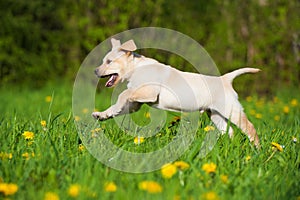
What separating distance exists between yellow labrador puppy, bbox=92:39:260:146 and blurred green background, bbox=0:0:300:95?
4719 millimetres

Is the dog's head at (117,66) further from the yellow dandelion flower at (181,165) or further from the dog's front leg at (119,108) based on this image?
the yellow dandelion flower at (181,165)

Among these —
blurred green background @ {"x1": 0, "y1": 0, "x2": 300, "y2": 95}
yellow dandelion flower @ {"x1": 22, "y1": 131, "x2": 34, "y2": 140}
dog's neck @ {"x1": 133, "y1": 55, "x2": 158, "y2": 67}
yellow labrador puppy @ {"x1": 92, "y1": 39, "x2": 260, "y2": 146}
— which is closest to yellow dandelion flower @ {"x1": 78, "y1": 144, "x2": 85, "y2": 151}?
yellow dandelion flower @ {"x1": 22, "y1": 131, "x2": 34, "y2": 140}

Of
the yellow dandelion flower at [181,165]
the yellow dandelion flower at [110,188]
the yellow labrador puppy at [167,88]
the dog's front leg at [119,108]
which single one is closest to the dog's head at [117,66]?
the yellow labrador puppy at [167,88]

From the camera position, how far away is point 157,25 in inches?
354

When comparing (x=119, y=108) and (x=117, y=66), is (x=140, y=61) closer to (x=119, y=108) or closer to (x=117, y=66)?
(x=117, y=66)

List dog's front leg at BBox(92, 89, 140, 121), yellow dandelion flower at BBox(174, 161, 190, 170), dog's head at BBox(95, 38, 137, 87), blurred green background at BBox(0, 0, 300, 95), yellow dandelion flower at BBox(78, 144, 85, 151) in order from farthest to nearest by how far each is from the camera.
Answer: blurred green background at BBox(0, 0, 300, 95)
dog's head at BBox(95, 38, 137, 87)
dog's front leg at BBox(92, 89, 140, 121)
yellow dandelion flower at BBox(78, 144, 85, 151)
yellow dandelion flower at BBox(174, 161, 190, 170)

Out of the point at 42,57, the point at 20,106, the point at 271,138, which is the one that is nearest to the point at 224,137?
the point at 271,138

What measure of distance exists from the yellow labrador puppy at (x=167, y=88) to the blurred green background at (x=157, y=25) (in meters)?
4.72

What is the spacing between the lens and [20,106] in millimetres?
7305

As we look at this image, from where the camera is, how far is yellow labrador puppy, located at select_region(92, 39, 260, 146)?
4035mm

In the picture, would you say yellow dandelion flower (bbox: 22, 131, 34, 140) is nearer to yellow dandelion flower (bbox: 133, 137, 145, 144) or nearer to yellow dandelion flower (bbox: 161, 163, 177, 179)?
yellow dandelion flower (bbox: 133, 137, 145, 144)

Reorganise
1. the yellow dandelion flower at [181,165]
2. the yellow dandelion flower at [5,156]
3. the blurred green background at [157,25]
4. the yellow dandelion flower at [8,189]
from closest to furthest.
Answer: the yellow dandelion flower at [8,189] → the yellow dandelion flower at [181,165] → the yellow dandelion flower at [5,156] → the blurred green background at [157,25]

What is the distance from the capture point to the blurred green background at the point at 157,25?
29.0ft

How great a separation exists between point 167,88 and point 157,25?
5.10 metres
